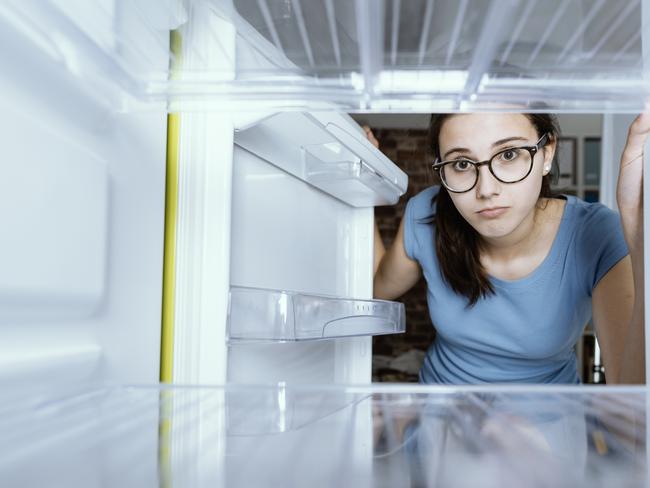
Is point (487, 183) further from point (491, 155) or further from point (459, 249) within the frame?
point (459, 249)

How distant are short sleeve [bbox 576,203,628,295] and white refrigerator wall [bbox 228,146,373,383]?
47 cm

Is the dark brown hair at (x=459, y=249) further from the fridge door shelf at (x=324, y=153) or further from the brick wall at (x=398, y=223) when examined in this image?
the brick wall at (x=398, y=223)

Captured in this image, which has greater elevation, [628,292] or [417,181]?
[417,181]

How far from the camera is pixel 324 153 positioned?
85cm

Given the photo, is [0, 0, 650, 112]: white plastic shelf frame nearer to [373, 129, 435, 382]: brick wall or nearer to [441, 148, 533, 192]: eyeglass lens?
[441, 148, 533, 192]: eyeglass lens

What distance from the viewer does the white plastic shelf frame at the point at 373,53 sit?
39 centimetres

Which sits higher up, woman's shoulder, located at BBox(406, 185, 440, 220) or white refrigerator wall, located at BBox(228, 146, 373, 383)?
woman's shoulder, located at BBox(406, 185, 440, 220)

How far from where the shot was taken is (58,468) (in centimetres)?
29

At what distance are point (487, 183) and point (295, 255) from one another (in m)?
0.47

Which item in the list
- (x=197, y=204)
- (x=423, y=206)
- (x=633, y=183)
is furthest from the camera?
(x=423, y=206)

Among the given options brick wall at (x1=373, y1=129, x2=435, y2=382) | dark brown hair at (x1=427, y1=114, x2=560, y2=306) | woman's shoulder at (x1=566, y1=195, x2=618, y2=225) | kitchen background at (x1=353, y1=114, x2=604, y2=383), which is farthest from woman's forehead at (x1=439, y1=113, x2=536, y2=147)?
brick wall at (x1=373, y1=129, x2=435, y2=382)

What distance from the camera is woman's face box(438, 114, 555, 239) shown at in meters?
1.18

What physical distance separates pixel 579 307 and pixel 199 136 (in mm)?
1042

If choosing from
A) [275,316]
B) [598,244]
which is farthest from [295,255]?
[598,244]
